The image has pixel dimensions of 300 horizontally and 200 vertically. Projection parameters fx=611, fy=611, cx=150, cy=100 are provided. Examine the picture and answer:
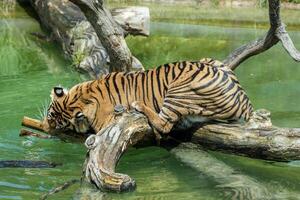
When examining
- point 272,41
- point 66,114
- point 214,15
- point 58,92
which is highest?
point 272,41

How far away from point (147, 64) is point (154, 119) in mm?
4193

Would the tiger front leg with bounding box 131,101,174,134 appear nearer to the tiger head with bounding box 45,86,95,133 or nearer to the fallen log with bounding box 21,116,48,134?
the tiger head with bounding box 45,86,95,133

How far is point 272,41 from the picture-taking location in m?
5.55

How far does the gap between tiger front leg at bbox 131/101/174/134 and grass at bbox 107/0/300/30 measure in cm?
744

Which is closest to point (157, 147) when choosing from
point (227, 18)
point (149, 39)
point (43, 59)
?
point (43, 59)

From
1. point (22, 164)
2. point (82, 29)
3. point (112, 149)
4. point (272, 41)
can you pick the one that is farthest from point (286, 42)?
point (82, 29)

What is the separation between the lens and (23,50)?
8.98 m

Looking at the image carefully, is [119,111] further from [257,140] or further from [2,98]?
[2,98]

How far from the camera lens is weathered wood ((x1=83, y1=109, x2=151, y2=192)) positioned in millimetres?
3479

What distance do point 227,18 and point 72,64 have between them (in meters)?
4.99

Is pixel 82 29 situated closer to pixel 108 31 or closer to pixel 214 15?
pixel 108 31

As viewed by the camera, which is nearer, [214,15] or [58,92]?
[58,92]

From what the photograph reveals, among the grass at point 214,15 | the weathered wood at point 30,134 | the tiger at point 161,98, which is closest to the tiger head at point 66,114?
the tiger at point 161,98

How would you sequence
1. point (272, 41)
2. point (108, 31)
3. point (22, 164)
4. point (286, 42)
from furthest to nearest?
point (108, 31) → point (272, 41) → point (286, 42) → point (22, 164)
